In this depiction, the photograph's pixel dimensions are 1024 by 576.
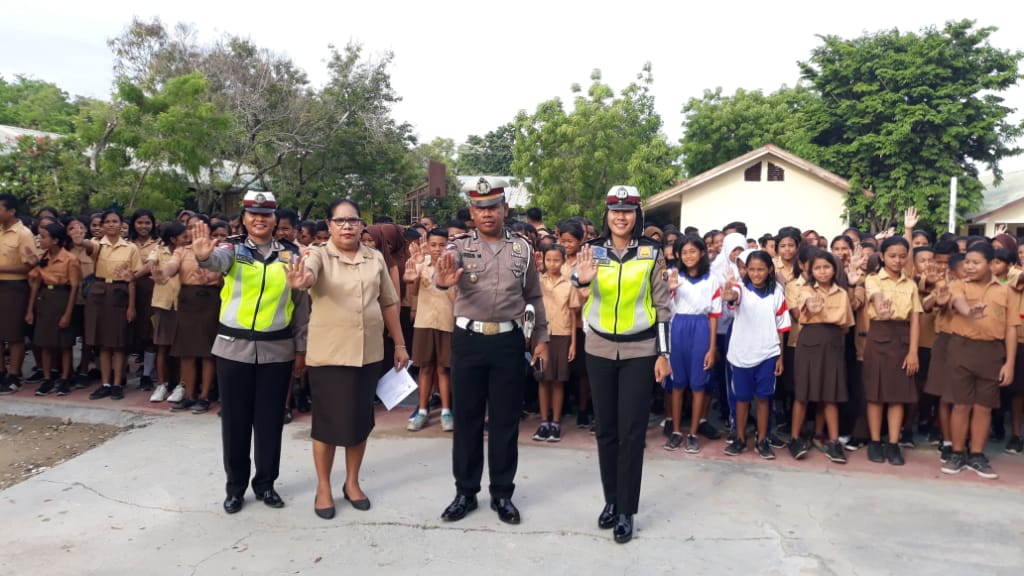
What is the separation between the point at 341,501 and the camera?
14.4 feet

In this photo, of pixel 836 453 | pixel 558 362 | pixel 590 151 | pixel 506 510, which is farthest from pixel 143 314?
pixel 590 151

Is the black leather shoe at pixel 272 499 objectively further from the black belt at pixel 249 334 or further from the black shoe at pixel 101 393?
the black shoe at pixel 101 393

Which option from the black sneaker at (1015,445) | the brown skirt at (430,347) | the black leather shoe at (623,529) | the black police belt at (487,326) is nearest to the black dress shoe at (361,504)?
the black police belt at (487,326)

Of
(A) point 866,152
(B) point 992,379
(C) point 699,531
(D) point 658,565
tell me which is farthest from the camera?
(A) point 866,152

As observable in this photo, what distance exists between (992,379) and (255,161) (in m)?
21.2

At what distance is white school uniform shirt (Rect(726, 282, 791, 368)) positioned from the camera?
5289 millimetres

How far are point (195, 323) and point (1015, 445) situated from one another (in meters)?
7.26

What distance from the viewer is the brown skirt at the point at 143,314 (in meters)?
7.13

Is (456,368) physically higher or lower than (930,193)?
lower

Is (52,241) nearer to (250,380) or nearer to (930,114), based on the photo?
(250,380)

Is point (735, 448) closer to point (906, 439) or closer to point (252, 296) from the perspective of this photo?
point (906, 439)

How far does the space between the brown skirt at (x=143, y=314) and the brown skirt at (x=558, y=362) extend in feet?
14.0

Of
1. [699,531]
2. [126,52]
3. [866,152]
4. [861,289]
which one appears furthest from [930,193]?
[126,52]

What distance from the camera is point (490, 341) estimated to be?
13.3ft
